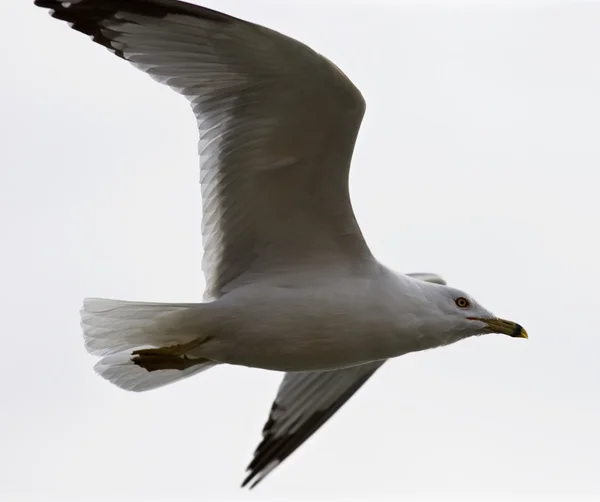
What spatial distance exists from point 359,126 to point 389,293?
1066 mm

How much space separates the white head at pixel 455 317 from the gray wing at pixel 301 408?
925mm

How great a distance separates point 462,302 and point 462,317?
0.11m

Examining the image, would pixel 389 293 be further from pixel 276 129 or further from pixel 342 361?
pixel 276 129

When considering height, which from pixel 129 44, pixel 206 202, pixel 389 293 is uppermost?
pixel 129 44

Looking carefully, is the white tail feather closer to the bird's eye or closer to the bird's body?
the bird's body

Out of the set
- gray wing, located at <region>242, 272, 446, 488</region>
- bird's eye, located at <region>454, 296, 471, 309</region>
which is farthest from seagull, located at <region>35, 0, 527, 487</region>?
gray wing, located at <region>242, 272, 446, 488</region>

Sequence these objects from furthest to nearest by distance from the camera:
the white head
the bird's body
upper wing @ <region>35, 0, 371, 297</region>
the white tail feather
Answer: the white tail feather
the white head
the bird's body
upper wing @ <region>35, 0, 371, 297</region>

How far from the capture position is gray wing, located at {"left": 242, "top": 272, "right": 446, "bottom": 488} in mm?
9781

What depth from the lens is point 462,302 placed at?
29.0ft

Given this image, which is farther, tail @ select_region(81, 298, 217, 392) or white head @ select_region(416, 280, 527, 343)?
white head @ select_region(416, 280, 527, 343)

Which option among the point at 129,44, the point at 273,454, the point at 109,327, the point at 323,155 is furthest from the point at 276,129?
the point at 273,454

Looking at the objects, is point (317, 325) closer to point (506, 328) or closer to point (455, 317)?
point (455, 317)

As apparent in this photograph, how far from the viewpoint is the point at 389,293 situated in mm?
8633

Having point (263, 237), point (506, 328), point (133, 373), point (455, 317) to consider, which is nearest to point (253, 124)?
point (263, 237)
